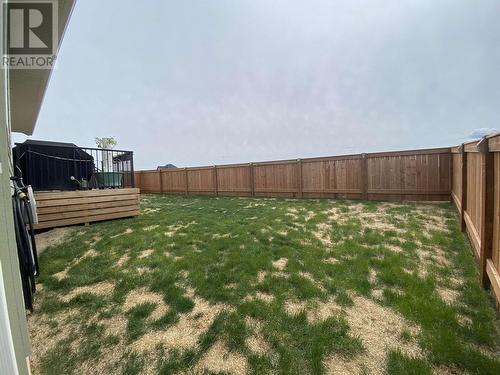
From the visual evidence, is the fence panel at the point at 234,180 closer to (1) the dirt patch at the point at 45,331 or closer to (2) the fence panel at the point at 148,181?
(2) the fence panel at the point at 148,181

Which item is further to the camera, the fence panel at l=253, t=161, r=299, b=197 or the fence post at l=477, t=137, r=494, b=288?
the fence panel at l=253, t=161, r=299, b=197

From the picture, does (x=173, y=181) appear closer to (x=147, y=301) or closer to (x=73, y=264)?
(x=73, y=264)

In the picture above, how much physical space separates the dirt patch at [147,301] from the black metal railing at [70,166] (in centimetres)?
474

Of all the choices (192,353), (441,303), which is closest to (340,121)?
(441,303)

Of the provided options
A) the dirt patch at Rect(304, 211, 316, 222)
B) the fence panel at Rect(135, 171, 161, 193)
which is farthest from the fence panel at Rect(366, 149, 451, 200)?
the fence panel at Rect(135, 171, 161, 193)

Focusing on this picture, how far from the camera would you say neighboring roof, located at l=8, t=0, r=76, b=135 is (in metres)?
2.04

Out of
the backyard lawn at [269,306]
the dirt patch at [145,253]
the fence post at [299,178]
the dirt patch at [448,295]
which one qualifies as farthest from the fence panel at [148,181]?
the dirt patch at [448,295]

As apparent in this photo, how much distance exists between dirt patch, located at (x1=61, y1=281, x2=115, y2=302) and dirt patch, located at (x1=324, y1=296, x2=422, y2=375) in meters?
2.38

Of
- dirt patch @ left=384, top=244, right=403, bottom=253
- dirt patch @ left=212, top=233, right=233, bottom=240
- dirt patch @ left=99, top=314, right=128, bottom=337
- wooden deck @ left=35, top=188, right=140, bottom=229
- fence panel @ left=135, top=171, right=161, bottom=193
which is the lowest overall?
dirt patch @ left=99, top=314, right=128, bottom=337

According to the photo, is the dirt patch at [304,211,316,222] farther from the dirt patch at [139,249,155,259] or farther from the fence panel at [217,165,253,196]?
the fence panel at [217,165,253,196]

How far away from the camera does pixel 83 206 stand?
5.39 meters

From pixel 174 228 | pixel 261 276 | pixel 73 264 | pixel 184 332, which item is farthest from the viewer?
pixel 174 228

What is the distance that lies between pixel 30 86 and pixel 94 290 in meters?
3.28

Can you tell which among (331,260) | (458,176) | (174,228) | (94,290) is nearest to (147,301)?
(94,290)
